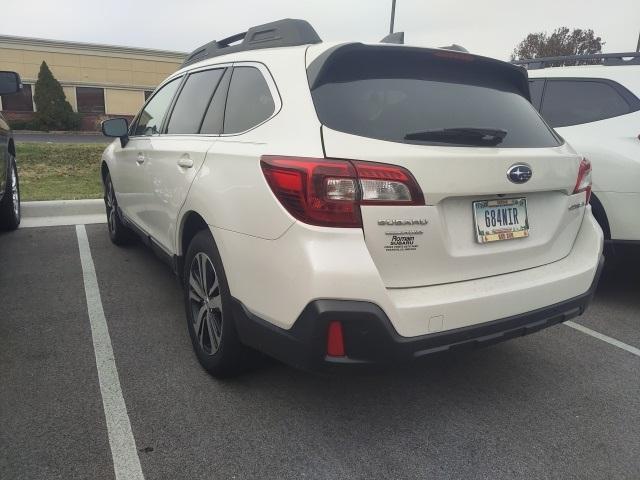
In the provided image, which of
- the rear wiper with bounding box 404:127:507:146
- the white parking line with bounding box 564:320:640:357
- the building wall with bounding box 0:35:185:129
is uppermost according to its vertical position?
the building wall with bounding box 0:35:185:129

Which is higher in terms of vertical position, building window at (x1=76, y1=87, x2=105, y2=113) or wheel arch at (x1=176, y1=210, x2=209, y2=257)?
building window at (x1=76, y1=87, x2=105, y2=113)

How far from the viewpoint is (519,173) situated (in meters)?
2.31

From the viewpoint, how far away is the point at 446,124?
2297 millimetres

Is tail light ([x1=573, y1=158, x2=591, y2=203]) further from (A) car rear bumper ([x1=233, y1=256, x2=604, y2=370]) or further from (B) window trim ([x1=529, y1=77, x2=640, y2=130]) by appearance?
(B) window trim ([x1=529, y1=77, x2=640, y2=130])

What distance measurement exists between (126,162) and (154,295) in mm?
1199

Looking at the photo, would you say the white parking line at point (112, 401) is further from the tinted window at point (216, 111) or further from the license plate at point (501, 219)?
the license plate at point (501, 219)

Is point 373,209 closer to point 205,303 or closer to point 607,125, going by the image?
point 205,303

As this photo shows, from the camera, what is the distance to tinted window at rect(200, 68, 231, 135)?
289 centimetres

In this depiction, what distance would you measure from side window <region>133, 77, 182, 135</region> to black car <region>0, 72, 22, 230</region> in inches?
52.0

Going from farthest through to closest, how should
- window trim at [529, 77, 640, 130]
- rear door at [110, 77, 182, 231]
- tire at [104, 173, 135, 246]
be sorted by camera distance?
tire at [104, 173, 135, 246] < window trim at [529, 77, 640, 130] < rear door at [110, 77, 182, 231]

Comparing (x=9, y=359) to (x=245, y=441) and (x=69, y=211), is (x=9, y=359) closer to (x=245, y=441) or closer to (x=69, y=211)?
(x=245, y=441)

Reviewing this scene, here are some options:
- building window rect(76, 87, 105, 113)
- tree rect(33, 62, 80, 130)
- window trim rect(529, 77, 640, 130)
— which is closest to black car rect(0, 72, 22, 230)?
window trim rect(529, 77, 640, 130)

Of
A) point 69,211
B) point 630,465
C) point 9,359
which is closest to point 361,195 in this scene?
point 630,465

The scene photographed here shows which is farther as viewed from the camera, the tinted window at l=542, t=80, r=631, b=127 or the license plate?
the tinted window at l=542, t=80, r=631, b=127
